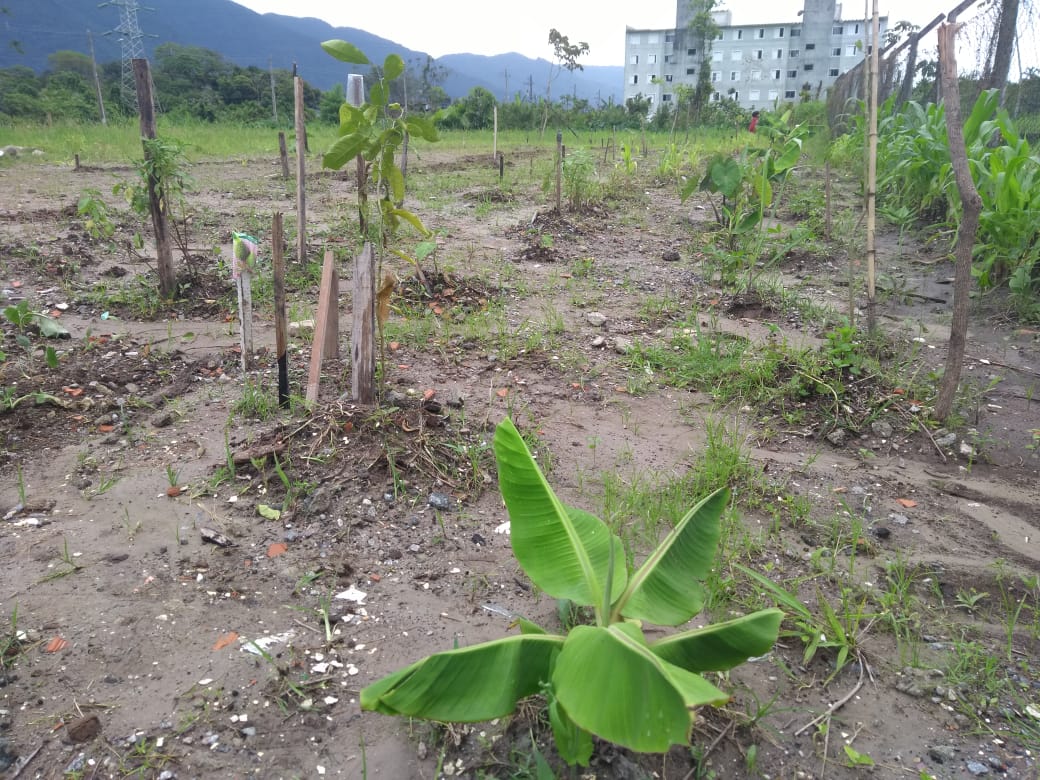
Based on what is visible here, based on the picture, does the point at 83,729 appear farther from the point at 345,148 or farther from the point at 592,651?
the point at 345,148

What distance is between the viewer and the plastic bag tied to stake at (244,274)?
3098mm

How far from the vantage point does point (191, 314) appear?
4328mm

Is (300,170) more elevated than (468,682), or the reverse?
(300,170)

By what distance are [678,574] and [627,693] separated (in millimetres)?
507

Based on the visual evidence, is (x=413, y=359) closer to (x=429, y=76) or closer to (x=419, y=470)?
(x=419, y=470)

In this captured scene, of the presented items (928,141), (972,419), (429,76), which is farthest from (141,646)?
(429,76)

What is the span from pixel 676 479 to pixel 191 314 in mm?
3256

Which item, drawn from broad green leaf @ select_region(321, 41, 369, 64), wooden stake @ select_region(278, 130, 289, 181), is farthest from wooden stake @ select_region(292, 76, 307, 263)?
wooden stake @ select_region(278, 130, 289, 181)

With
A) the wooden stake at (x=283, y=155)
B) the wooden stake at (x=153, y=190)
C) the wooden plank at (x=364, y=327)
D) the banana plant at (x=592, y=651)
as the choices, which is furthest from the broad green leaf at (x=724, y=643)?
the wooden stake at (x=283, y=155)

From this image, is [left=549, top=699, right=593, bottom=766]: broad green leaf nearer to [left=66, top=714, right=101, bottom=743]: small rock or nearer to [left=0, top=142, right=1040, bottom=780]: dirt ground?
[left=0, top=142, right=1040, bottom=780]: dirt ground

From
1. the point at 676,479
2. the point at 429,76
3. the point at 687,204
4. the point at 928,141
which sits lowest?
the point at 676,479

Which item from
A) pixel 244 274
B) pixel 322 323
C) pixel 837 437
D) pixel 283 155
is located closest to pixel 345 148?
pixel 322 323

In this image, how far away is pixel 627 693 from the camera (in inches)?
48.4

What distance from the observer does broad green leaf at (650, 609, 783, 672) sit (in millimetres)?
1468
